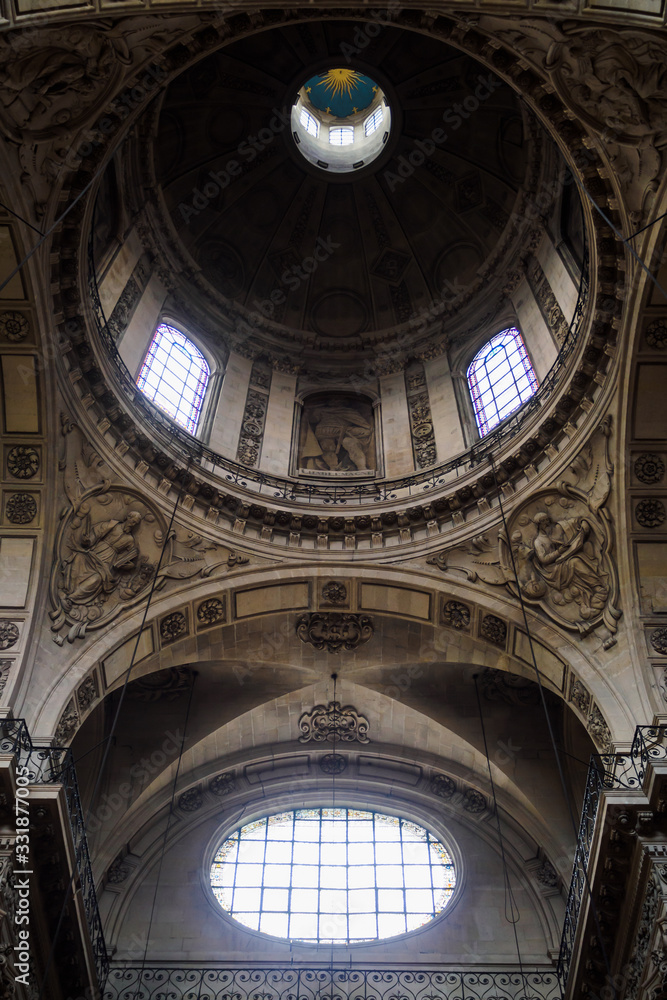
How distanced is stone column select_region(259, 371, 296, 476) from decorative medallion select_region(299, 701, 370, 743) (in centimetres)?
428

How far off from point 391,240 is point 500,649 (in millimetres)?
11970

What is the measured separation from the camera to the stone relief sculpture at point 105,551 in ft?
44.1

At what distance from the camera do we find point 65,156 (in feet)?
→ 40.1

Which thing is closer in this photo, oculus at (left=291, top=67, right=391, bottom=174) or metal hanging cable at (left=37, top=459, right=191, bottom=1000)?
metal hanging cable at (left=37, top=459, right=191, bottom=1000)

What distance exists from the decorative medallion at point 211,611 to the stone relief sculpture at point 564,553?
3.37 m

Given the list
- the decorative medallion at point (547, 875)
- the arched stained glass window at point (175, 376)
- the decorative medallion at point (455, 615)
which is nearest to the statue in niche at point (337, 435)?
the arched stained glass window at point (175, 376)

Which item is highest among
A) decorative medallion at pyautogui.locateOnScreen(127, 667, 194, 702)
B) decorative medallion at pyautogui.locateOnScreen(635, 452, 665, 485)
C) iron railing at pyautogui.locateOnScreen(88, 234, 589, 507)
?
iron railing at pyautogui.locateOnScreen(88, 234, 589, 507)

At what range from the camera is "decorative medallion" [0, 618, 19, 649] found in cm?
1230

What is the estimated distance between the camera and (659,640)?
12.6m

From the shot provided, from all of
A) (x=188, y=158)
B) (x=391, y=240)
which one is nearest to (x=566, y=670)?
(x=391, y=240)

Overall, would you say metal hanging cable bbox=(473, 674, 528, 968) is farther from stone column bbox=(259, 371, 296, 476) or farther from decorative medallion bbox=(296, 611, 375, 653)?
stone column bbox=(259, 371, 296, 476)

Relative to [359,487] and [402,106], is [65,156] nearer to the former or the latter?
[359,487]

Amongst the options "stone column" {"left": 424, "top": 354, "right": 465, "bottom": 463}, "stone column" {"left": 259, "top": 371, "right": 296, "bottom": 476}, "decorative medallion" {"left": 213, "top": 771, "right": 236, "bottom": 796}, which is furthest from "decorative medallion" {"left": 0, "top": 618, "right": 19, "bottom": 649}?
"stone column" {"left": 424, "top": 354, "right": 465, "bottom": 463}

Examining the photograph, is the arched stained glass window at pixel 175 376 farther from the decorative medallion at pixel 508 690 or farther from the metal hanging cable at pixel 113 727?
the decorative medallion at pixel 508 690
